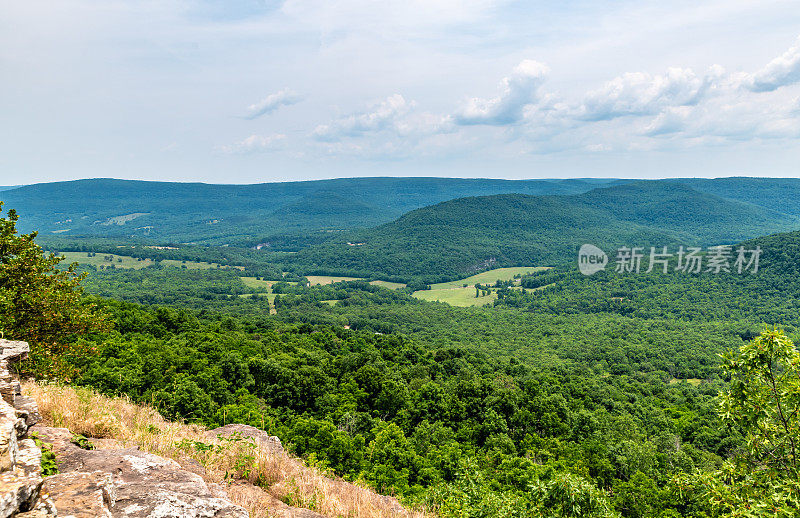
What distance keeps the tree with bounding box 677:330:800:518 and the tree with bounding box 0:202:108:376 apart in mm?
25577

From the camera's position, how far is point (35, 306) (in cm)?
1817

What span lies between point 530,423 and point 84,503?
46429 mm

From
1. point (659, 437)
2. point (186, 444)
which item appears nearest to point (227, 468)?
point (186, 444)

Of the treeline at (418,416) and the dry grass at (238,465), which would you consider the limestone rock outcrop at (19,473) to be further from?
the treeline at (418,416)

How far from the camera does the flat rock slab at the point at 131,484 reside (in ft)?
22.1

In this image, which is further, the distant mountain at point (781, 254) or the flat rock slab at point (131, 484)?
the distant mountain at point (781, 254)

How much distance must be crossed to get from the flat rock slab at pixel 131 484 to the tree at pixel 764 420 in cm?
1405

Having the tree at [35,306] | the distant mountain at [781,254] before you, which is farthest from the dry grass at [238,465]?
the distant mountain at [781,254]

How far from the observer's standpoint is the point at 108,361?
31.6 metres

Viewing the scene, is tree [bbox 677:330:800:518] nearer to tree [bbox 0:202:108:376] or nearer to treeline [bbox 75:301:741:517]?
treeline [bbox 75:301:741:517]

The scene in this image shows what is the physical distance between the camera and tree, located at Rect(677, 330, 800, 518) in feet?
39.8

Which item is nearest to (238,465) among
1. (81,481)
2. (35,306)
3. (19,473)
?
(81,481)

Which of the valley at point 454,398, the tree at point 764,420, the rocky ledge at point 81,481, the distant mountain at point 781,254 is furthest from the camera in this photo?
the distant mountain at point 781,254

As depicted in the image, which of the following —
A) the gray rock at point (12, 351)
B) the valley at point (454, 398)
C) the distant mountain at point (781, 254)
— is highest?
the gray rock at point (12, 351)
